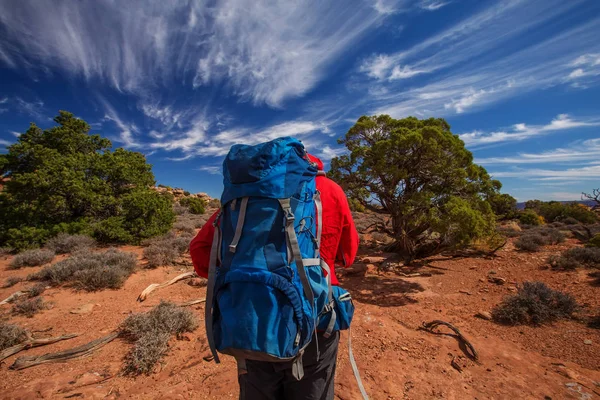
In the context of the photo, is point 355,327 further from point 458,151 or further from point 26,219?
point 26,219

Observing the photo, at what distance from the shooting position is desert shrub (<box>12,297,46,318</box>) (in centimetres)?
495

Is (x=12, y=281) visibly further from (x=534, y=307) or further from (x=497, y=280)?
(x=497, y=280)

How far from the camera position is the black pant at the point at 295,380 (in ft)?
4.83

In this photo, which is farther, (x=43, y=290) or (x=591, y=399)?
(x=43, y=290)

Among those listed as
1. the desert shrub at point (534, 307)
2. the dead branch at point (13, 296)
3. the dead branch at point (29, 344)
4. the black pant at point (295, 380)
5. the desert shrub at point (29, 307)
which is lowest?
the desert shrub at point (534, 307)

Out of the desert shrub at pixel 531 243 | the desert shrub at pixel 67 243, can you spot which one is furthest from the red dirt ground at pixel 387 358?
the desert shrub at pixel 531 243

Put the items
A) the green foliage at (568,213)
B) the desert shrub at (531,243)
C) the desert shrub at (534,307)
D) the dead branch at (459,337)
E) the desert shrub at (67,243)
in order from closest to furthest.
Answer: the dead branch at (459,337)
the desert shrub at (534,307)
the desert shrub at (67,243)
the desert shrub at (531,243)
the green foliage at (568,213)

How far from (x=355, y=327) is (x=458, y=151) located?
5.38m

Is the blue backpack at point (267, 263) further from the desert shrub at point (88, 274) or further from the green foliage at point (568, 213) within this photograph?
the green foliage at point (568, 213)

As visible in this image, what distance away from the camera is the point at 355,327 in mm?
4375

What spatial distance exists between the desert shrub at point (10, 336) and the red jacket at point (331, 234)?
4.57 metres

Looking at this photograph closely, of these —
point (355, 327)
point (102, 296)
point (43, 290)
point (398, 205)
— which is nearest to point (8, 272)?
point (43, 290)

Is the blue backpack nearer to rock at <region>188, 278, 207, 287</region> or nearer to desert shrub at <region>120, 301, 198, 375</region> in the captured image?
desert shrub at <region>120, 301, 198, 375</region>

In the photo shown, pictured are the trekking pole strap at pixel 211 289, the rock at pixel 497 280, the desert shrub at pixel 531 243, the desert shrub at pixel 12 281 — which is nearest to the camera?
the trekking pole strap at pixel 211 289
